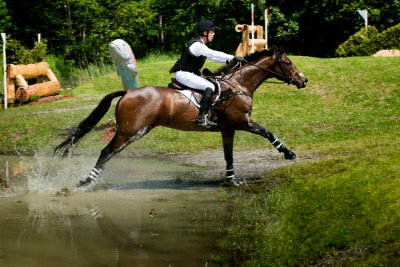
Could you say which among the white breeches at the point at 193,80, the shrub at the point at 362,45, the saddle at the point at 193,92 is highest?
the white breeches at the point at 193,80

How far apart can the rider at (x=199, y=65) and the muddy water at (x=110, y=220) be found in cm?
137

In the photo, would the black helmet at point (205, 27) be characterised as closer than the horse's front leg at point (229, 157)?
Yes

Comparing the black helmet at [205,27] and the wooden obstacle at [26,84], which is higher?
the black helmet at [205,27]

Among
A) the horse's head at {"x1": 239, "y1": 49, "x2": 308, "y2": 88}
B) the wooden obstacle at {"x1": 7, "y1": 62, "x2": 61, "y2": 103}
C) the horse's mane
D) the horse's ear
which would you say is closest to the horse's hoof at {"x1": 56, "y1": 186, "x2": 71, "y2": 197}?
the horse's mane

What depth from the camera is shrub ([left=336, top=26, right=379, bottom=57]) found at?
82.0 ft

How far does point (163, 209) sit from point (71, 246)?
2220mm

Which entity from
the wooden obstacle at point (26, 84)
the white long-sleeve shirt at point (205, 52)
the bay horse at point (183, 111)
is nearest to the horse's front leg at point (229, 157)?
the bay horse at point (183, 111)

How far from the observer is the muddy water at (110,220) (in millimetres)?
7220

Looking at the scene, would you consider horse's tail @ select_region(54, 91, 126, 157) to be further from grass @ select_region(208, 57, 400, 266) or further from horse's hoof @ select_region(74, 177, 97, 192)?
grass @ select_region(208, 57, 400, 266)

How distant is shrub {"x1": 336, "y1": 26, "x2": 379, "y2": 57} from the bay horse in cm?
1367

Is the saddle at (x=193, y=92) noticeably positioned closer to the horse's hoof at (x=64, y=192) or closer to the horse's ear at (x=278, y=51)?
the horse's ear at (x=278, y=51)

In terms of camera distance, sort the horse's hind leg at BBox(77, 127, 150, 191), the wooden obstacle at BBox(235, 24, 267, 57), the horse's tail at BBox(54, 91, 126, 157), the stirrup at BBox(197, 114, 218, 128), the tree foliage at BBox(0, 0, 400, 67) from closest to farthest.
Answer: the horse's hind leg at BBox(77, 127, 150, 191)
the stirrup at BBox(197, 114, 218, 128)
the horse's tail at BBox(54, 91, 126, 157)
the wooden obstacle at BBox(235, 24, 267, 57)
the tree foliage at BBox(0, 0, 400, 67)

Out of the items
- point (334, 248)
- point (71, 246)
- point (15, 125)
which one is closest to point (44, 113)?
point (15, 125)

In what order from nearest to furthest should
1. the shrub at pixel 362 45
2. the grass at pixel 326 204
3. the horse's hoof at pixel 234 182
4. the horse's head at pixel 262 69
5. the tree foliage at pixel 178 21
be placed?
1. the grass at pixel 326 204
2. the horse's hoof at pixel 234 182
3. the horse's head at pixel 262 69
4. the shrub at pixel 362 45
5. the tree foliage at pixel 178 21
